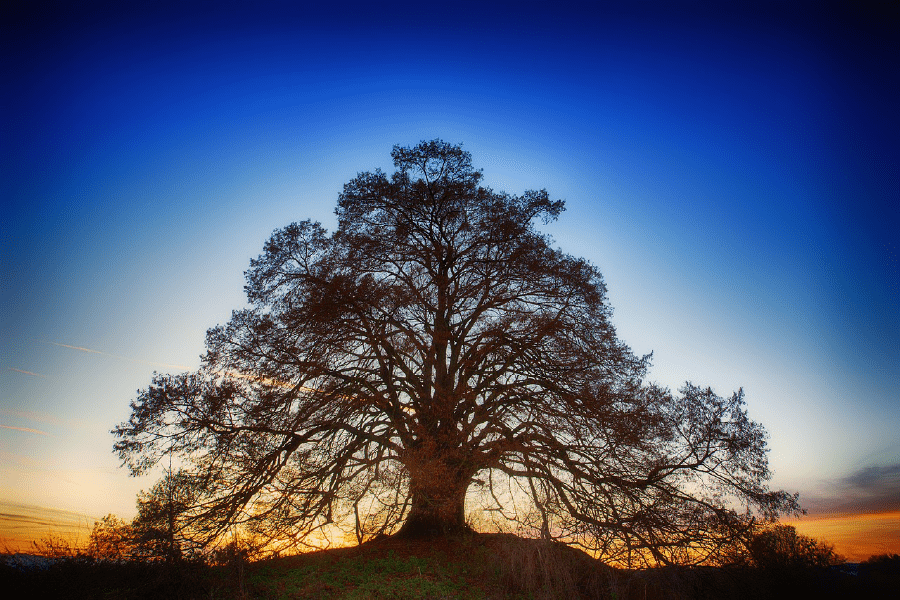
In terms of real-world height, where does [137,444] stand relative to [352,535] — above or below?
above

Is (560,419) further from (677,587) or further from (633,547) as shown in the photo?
(677,587)

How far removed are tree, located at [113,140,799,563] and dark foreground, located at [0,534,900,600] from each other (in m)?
0.51

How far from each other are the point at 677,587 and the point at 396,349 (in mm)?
7500

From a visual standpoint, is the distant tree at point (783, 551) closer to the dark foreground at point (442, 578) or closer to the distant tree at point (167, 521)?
the dark foreground at point (442, 578)

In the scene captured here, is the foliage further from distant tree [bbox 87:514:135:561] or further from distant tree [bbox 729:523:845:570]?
distant tree [bbox 87:514:135:561]

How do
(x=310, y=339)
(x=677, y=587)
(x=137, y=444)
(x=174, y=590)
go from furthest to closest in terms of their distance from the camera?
(x=310, y=339) → (x=137, y=444) → (x=677, y=587) → (x=174, y=590)

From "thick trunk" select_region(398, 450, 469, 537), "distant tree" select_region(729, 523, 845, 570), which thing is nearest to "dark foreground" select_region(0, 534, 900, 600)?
"distant tree" select_region(729, 523, 845, 570)

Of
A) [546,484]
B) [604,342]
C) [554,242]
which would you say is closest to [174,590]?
[546,484]

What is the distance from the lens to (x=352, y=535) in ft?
39.0

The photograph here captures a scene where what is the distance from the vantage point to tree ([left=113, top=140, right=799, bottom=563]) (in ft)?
33.9

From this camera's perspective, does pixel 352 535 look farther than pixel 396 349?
No

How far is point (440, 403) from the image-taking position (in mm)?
11438

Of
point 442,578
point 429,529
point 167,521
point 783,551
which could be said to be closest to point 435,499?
point 442,578

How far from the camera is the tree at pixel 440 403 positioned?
1034 cm
